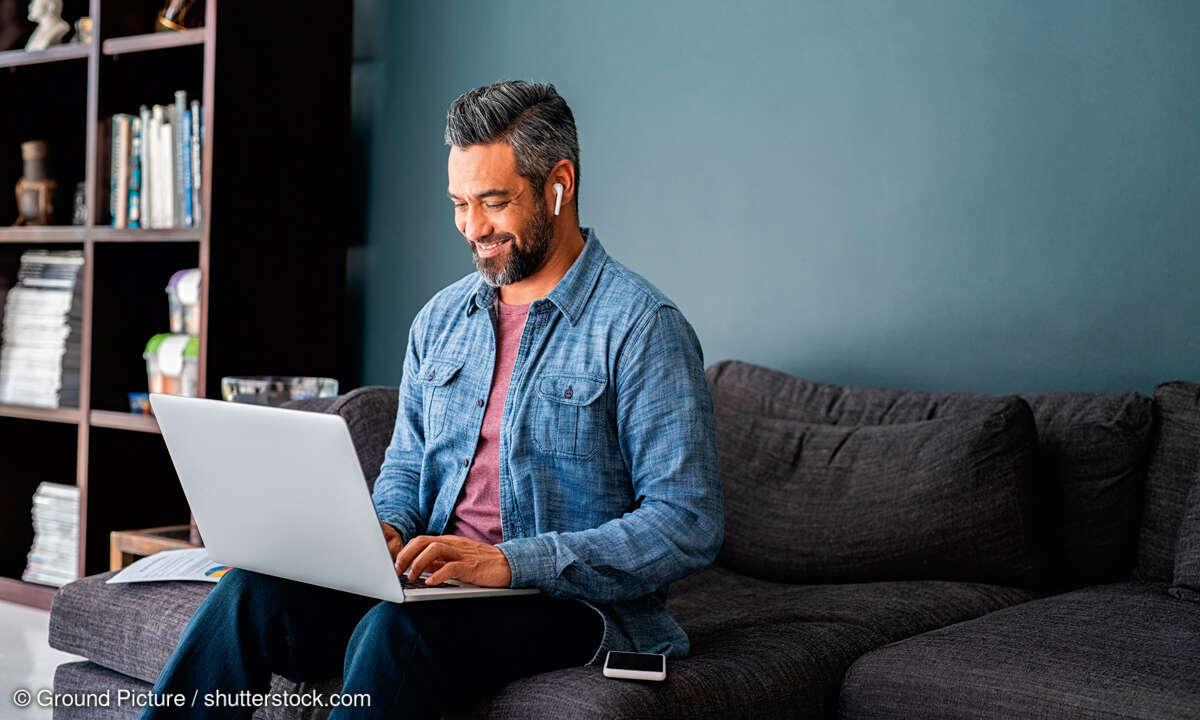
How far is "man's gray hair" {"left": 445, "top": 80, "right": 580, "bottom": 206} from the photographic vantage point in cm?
168

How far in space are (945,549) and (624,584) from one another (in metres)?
0.83

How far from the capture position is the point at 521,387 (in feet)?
5.51

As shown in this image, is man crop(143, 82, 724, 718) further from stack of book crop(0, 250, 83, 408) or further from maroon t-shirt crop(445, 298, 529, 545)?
stack of book crop(0, 250, 83, 408)

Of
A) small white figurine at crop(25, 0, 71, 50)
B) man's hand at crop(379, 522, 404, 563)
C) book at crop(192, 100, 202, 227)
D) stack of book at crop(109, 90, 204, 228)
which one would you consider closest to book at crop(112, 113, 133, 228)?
stack of book at crop(109, 90, 204, 228)

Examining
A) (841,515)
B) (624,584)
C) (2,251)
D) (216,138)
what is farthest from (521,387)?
(2,251)

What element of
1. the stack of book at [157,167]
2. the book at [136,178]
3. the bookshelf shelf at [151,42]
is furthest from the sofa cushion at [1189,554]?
the book at [136,178]

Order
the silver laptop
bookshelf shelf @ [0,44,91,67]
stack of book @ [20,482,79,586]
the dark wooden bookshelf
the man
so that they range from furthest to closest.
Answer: stack of book @ [20,482,79,586] < bookshelf shelf @ [0,44,91,67] < the dark wooden bookshelf < the man < the silver laptop

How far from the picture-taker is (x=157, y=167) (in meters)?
3.14

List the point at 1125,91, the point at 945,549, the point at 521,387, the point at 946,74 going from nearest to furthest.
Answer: the point at 521,387, the point at 945,549, the point at 1125,91, the point at 946,74

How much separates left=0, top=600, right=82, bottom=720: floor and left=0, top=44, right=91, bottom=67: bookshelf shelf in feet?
5.13

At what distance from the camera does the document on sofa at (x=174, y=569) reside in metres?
2.00

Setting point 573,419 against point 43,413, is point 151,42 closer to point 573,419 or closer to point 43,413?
point 43,413

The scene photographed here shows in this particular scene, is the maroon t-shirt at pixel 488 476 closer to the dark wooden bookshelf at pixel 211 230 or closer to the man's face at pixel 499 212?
the man's face at pixel 499 212

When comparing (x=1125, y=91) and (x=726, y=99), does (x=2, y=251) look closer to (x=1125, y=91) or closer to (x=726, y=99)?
(x=726, y=99)
